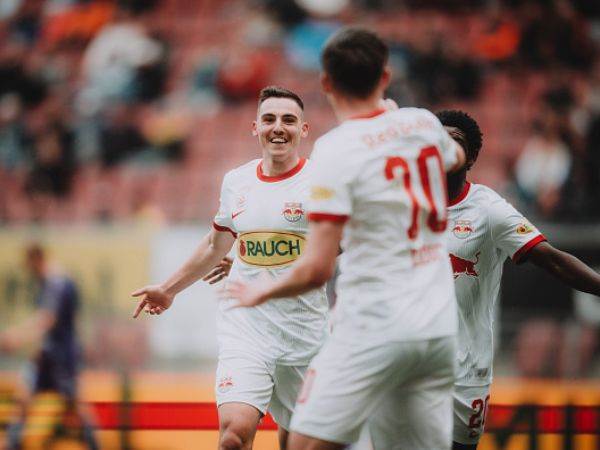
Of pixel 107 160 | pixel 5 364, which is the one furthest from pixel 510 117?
pixel 5 364

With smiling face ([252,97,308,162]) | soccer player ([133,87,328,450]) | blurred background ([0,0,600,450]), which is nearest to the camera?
soccer player ([133,87,328,450])

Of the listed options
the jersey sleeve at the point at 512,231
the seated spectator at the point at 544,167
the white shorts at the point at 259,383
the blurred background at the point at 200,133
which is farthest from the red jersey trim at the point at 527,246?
the seated spectator at the point at 544,167

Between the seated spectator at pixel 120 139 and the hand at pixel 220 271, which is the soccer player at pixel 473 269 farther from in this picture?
the seated spectator at pixel 120 139

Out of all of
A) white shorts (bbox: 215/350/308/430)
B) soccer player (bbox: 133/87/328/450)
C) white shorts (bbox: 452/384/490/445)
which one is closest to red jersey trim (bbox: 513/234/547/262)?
white shorts (bbox: 452/384/490/445)

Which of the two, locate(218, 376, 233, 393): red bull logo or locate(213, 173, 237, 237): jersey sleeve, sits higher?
locate(213, 173, 237, 237): jersey sleeve

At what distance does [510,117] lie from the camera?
47.5 ft

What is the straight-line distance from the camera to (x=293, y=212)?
16.7 feet

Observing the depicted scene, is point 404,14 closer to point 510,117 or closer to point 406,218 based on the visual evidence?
point 510,117

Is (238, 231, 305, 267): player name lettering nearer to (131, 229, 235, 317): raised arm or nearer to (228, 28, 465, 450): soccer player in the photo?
(131, 229, 235, 317): raised arm

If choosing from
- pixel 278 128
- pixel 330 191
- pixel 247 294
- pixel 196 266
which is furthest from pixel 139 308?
pixel 330 191

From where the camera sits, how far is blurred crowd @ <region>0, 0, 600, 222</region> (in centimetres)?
1404

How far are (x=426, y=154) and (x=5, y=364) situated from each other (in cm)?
855

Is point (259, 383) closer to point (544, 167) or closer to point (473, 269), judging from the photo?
point (473, 269)

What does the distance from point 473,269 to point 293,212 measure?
998 millimetres
